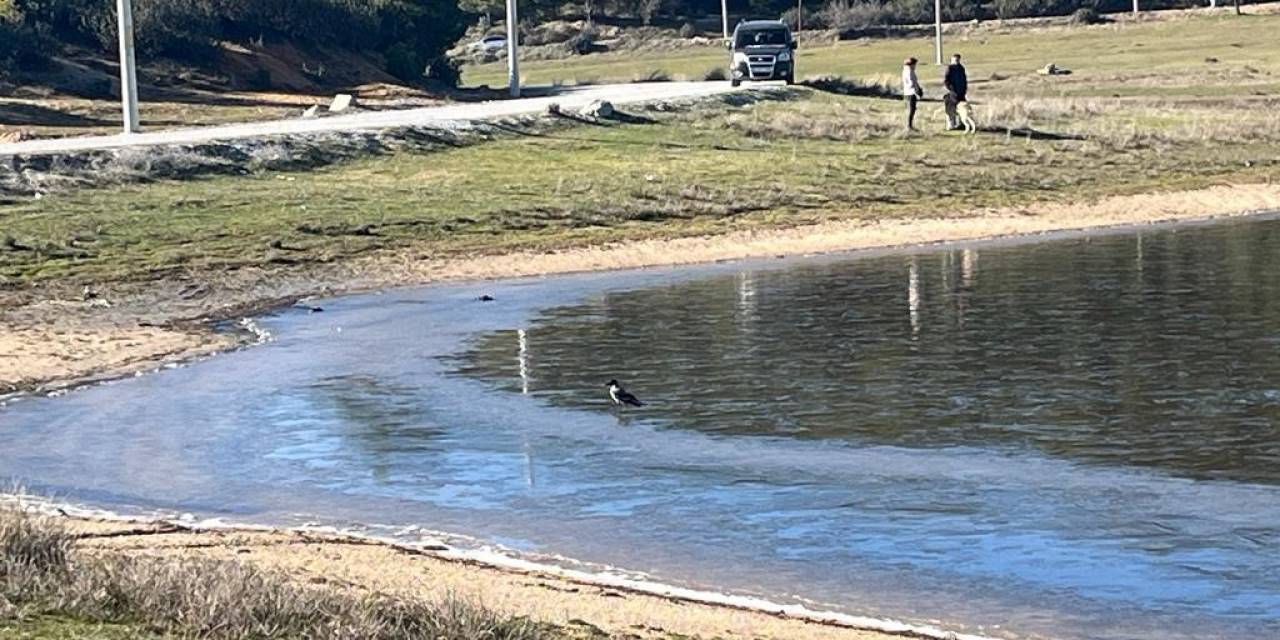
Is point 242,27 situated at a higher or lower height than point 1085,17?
lower

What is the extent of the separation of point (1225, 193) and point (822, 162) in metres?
6.14

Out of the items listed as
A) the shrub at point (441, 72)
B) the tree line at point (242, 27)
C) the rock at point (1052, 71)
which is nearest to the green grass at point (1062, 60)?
the rock at point (1052, 71)

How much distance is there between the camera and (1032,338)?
1956cm

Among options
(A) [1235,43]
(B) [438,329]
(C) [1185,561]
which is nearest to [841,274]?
(B) [438,329]

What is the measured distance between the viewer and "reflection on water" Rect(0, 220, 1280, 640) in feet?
37.9

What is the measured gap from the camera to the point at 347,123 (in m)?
37.2

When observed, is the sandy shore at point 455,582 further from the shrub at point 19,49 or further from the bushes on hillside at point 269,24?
the bushes on hillside at point 269,24

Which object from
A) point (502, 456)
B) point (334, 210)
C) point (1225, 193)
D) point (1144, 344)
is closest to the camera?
point (502, 456)

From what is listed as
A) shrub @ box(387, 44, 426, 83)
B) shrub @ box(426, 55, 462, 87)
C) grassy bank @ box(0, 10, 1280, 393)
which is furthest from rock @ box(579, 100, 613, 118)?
shrub @ box(426, 55, 462, 87)

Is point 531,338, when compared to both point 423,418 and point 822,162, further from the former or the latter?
point 822,162

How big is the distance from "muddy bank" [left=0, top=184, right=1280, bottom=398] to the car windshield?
19.3 meters

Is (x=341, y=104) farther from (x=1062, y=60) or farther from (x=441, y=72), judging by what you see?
(x=1062, y=60)

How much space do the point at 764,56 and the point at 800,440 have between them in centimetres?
3674

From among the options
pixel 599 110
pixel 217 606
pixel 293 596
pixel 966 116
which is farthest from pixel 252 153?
pixel 217 606
